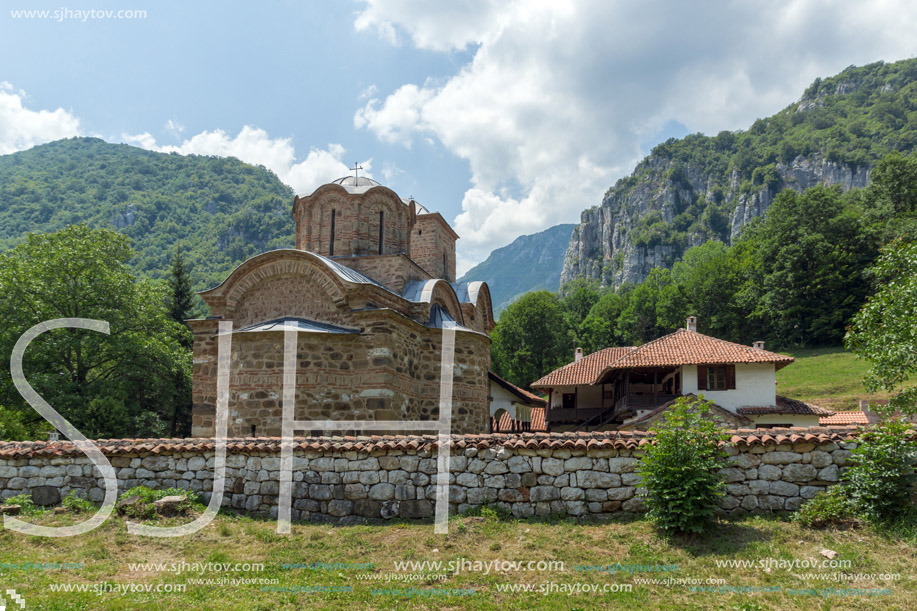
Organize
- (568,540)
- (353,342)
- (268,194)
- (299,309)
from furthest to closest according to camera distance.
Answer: (268,194), (299,309), (353,342), (568,540)

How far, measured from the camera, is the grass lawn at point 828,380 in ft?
76.1

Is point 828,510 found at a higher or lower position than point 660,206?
lower

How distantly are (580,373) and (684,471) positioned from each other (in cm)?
1933

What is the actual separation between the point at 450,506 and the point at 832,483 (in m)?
4.42

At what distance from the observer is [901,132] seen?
276 feet

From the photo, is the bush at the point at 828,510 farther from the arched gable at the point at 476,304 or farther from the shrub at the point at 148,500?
the arched gable at the point at 476,304

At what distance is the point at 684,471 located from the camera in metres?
6.31

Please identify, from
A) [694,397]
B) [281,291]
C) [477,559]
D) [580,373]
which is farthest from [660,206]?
[477,559]

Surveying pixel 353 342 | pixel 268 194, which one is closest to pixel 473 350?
pixel 353 342

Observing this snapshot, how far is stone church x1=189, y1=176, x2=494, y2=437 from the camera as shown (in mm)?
10891

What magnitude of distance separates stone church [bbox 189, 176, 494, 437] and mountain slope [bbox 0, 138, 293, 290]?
37251 millimetres

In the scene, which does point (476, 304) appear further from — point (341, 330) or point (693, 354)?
point (341, 330)

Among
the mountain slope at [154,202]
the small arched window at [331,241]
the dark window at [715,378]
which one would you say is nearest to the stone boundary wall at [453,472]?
the small arched window at [331,241]

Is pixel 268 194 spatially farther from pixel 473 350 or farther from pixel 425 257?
pixel 473 350
